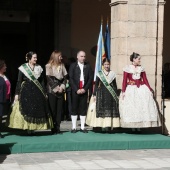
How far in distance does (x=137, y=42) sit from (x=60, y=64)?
163 centimetres

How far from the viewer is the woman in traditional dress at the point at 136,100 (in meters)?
9.40

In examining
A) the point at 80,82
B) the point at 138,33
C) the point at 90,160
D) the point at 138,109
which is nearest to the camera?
the point at 90,160

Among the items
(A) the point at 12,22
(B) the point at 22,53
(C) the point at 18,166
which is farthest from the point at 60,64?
(B) the point at 22,53

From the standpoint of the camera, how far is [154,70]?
32.6 ft

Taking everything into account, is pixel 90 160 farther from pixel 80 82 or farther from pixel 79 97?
pixel 80 82

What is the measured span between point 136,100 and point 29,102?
2.02 meters

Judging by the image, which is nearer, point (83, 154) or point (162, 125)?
point (83, 154)

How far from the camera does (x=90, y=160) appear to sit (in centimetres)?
779

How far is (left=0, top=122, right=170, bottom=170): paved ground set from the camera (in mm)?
7246

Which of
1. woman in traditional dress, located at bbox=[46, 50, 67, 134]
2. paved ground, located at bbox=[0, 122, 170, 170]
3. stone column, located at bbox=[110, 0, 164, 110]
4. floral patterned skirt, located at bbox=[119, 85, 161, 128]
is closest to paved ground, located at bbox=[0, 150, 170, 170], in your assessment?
paved ground, located at bbox=[0, 122, 170, 170]

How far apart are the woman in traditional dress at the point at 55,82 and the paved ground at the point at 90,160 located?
122 centimetres

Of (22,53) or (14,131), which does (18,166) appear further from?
(22,53)

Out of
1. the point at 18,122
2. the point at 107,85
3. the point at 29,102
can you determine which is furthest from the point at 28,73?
the point at 107,85

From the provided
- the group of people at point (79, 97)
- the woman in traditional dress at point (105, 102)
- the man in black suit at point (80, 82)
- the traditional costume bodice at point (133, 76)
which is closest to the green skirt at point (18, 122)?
the group of people at point (79, 97)
